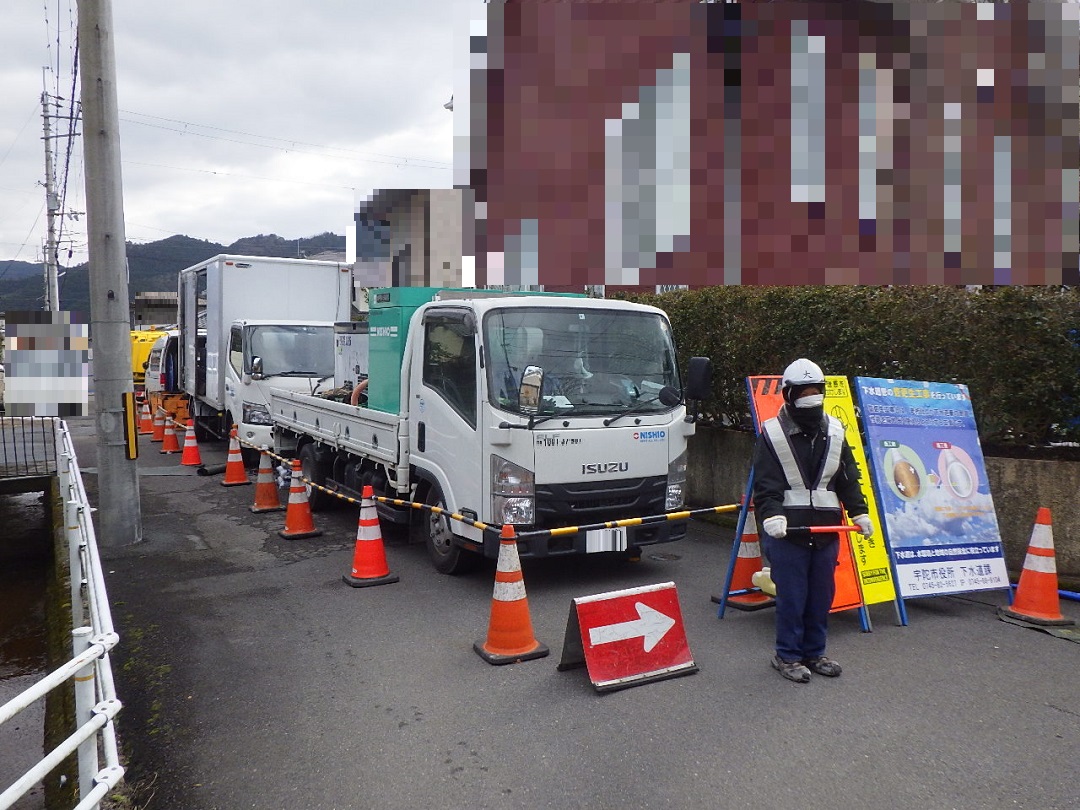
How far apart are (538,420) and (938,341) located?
3852mm

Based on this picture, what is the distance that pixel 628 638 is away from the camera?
15.7 ft

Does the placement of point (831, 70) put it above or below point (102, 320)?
above

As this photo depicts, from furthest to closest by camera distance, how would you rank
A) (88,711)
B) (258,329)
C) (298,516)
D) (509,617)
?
(258,329) < (298,516) < (509,617) < (88,711)

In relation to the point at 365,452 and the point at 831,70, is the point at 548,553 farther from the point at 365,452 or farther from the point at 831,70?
the point at 831,70

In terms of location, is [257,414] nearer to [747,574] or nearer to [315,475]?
[315,475]

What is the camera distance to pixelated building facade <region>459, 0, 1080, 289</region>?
973 centimetres

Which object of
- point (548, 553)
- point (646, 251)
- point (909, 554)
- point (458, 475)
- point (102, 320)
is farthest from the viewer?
point (646, 251)

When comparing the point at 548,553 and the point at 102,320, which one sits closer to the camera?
the point at 548,553

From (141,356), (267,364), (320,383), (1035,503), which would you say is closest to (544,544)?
(1035,503)

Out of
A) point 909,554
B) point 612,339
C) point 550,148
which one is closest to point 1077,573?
point 909,554

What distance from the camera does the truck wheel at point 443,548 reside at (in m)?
7.04

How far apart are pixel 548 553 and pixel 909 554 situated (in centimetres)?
269

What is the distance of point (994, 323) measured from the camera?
6801 millimetres

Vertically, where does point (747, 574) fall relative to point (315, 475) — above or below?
below
